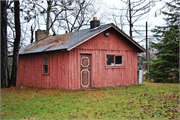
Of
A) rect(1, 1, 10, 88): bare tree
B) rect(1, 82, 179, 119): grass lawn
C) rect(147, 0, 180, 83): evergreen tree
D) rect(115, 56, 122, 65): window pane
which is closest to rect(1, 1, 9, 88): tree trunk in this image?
rect(1, 1, 10, 88): bare tree

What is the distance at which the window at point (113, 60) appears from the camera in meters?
15.0

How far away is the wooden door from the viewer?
1366 cm

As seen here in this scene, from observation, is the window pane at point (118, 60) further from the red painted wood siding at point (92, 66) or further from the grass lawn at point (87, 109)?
the grass lawn at point (87, 109)

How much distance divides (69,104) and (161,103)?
4.10 meters

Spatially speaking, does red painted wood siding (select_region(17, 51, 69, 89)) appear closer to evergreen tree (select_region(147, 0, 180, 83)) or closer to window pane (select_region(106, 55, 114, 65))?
window pane (select_region(106, 55, 114, 65))

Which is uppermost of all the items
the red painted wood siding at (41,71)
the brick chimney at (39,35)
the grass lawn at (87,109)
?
the brick chimney at (39,35)

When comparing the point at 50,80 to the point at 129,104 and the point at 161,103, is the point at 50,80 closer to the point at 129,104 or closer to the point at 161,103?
the point at 129,104

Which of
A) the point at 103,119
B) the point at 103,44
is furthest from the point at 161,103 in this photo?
the point at 103,44

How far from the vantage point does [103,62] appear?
1463cm

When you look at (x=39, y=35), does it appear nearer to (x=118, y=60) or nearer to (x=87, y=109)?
(x=118, y=60)

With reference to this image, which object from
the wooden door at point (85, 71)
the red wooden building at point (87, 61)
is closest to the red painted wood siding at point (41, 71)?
the red wooden building at point (87, 61)

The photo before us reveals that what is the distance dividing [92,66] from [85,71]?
66 cm

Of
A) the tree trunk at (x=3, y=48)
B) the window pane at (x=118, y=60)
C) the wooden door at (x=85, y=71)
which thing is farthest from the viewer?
the window pane at (x=118, y=60)

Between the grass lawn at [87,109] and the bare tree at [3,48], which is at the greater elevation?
the bare tree at [3,48]
